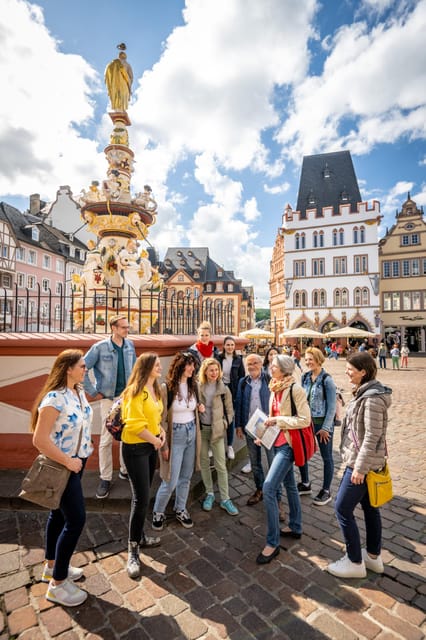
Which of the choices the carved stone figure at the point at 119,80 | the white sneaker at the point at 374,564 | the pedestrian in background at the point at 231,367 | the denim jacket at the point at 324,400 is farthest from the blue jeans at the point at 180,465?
the carved stone figure at the point at 119,80

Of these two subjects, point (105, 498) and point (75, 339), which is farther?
point (75, 339)

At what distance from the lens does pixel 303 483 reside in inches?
180

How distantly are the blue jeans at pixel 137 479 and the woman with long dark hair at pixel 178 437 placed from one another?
1.83ft

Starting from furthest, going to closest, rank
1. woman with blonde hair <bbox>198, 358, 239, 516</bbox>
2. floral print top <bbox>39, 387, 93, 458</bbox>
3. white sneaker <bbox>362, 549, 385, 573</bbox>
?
A: woman with blonde hair <bbox>198, 358, 239, 516</bbox> → white sneaker <bbox>362, 549, 385, 573</bbox> → floral print top <bbox>39, 387, 93, 458</bbox>

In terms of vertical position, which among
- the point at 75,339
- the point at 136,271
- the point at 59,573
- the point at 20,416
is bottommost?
the point at 59,573

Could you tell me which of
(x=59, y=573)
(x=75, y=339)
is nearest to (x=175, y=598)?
(x=59, y=573)

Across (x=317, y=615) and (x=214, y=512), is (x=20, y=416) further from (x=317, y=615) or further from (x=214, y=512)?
(x=317, y=615)

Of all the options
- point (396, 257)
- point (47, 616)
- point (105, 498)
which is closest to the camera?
point (47, 616)

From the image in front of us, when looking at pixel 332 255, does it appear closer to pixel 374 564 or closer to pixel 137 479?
pixel 374 564

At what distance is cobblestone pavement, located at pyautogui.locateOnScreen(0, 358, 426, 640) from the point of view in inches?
92.7

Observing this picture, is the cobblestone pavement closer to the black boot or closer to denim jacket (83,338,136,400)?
the black boot

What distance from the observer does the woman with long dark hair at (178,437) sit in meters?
3.54

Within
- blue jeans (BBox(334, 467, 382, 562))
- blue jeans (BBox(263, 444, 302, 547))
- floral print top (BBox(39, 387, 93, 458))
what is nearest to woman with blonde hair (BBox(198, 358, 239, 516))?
blue jeans (BBox(263, 444, 302, 547))

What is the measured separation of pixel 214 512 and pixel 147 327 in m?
4.27
